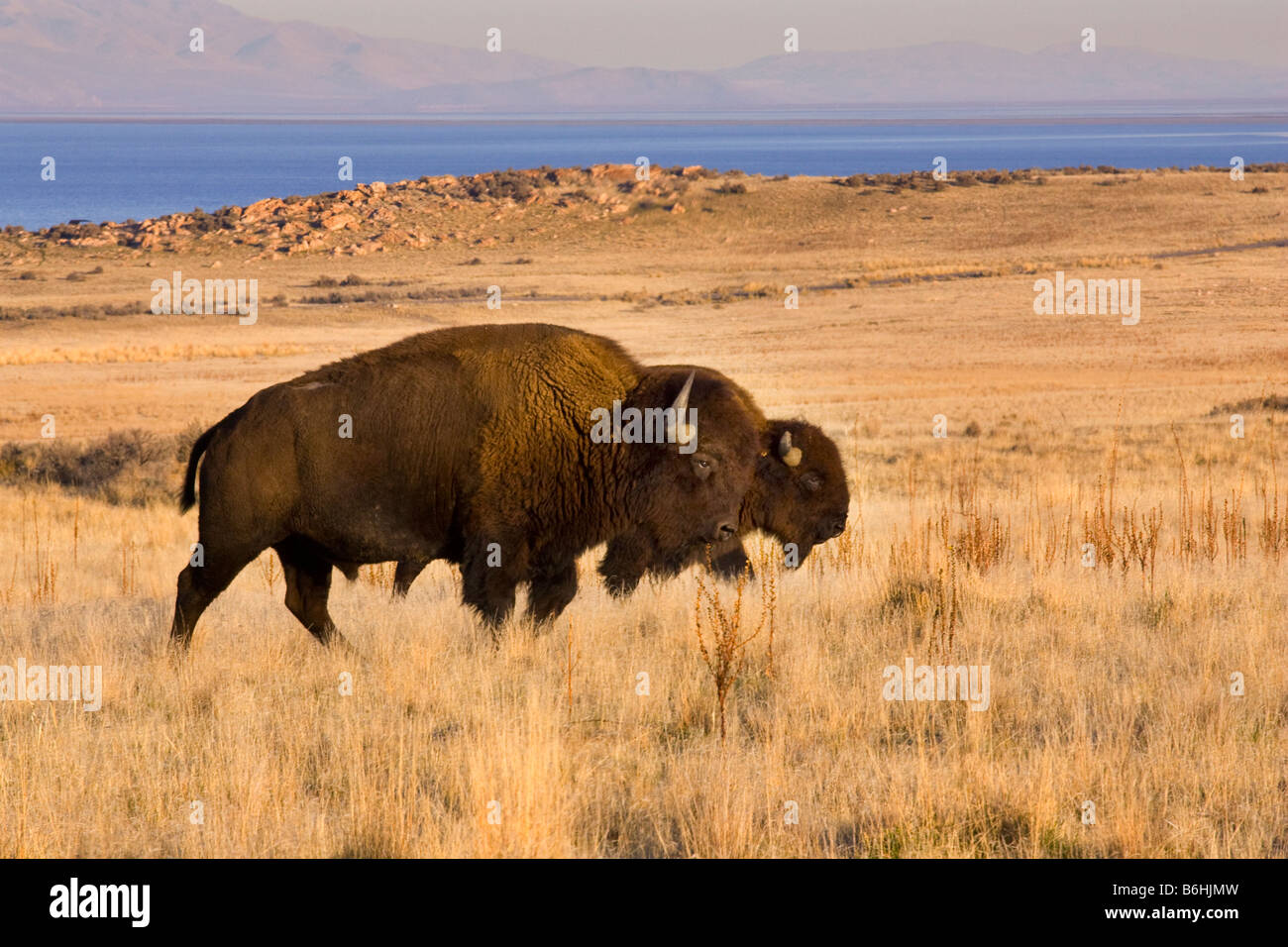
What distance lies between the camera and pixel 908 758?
5.88m

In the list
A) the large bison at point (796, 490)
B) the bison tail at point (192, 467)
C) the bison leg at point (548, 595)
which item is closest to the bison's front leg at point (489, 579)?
the bison leg at point (548, 595)

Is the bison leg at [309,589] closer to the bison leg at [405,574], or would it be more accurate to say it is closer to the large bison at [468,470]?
the large bison at [468,470]

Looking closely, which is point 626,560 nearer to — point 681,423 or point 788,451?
point 681,423

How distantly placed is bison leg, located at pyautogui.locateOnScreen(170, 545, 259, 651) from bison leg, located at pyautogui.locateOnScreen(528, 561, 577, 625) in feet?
5.36

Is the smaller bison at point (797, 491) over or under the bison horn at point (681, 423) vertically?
under

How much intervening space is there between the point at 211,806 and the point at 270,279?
55.8 metres

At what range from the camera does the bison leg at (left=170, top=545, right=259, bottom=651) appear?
297 inches

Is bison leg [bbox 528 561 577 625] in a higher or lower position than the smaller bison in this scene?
lower

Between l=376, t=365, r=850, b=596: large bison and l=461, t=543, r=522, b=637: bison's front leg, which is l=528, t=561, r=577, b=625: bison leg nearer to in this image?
l=461, t=543, r=522, b=637: bison's front leg

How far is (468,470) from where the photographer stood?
Result: 769 centimetres

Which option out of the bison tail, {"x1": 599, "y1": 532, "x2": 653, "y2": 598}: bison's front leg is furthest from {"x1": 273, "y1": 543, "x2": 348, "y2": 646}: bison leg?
{"x1": 599, "y1": 532, "x2": 653, "y2": 598}: bison's front leg

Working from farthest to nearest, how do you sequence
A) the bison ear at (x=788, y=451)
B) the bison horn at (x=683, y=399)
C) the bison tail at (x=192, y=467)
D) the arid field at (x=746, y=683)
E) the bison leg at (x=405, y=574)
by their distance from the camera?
the bison ear at (x=788, y=451), the bison leg at (x=405, y=574), the bison tail at (x=192, y=467), the bison horn at (x=683, y=399), the arid field at (x=746, y=683)

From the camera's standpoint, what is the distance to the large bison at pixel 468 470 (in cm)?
749

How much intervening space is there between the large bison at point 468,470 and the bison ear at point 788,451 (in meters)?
0.88
